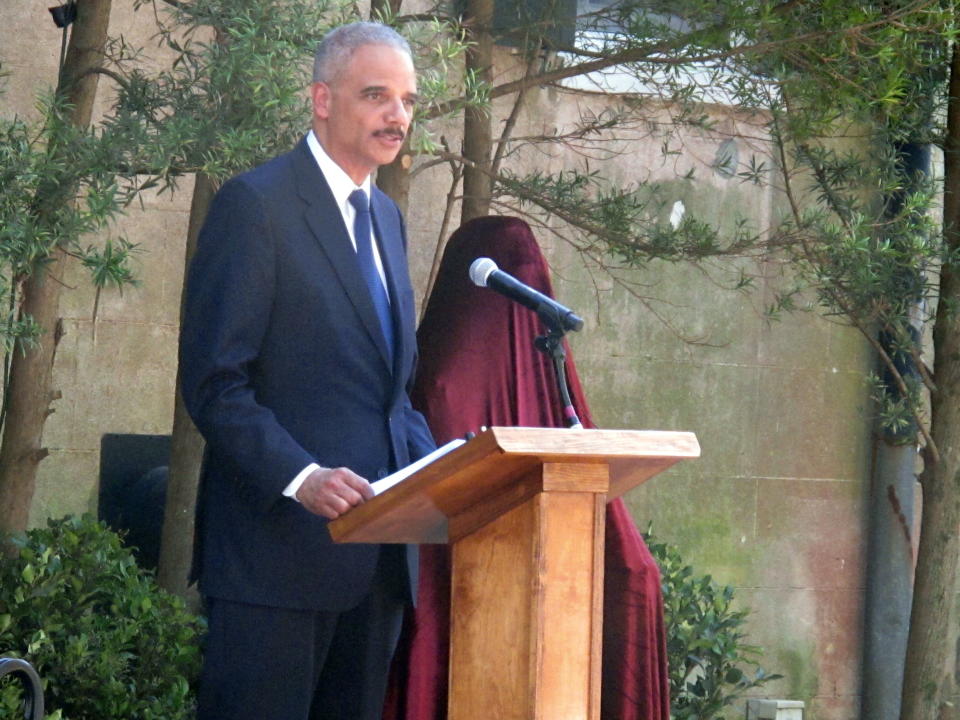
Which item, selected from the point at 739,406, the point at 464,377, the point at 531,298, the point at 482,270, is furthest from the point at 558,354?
the point at 739,406

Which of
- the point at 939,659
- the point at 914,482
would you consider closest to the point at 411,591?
the point at 939,659

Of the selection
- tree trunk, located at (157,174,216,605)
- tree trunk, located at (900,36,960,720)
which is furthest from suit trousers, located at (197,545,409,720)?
tree trunk, located at (900,36,960,720)

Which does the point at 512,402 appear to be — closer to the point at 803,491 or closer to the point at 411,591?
the point at 411,591

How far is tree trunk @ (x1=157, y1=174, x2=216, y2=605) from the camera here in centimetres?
487

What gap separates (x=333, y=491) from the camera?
Answer: 2453 mm

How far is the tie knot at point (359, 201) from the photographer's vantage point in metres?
2.87

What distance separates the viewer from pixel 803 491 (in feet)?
23.5

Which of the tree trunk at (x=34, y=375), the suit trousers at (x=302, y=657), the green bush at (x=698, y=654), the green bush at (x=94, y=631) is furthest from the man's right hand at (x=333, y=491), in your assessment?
the green bush at (x=698, y=654)

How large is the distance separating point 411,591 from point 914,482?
503cm

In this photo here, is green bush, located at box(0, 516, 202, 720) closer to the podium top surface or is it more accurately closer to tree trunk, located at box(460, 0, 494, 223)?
tree trunk, located at box(460, 0, 494, 223)

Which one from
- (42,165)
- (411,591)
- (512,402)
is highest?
(42,165)

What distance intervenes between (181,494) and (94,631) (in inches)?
28.8

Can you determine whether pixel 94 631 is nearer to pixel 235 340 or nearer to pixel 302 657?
pixel 302 657

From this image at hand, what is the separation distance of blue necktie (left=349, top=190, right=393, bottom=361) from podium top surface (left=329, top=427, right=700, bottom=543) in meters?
0.44
